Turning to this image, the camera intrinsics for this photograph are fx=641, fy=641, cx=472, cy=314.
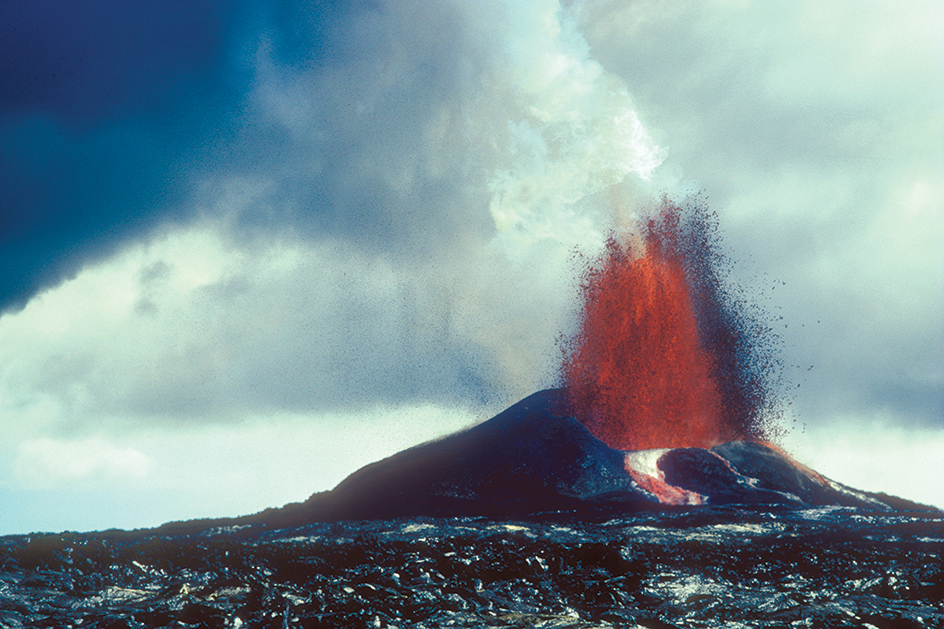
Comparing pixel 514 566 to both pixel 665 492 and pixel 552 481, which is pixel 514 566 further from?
pixel 665 492

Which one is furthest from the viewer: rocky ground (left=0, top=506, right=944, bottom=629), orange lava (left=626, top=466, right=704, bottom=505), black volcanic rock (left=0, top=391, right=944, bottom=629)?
orange lava (left=626, top=466, right=704, bottom=505)

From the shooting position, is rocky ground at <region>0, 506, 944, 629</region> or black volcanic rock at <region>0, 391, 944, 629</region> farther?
black volcanic rock at <region>0, 391, 944, 629</region>

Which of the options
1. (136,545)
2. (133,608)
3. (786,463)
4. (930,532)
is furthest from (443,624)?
(786,463)

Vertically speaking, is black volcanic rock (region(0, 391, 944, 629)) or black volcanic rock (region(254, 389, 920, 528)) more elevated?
black volcanic rock (region(254, 389, 920, 528))

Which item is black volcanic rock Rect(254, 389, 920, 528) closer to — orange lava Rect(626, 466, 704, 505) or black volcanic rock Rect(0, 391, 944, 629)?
orange lava Rect(626, 466, 704, 505)

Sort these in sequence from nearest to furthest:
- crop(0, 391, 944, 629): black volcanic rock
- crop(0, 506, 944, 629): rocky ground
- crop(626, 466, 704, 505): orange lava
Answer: crop(0, 506, 944, 629): rocky ground → crop(0, 391, 944, 629): black volcanic rock → crop(626, 466, 704, 505): orange lava

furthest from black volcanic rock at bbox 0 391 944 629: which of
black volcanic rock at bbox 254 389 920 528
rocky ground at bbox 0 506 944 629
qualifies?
black volcanic rock at bbox 254 389 920 528

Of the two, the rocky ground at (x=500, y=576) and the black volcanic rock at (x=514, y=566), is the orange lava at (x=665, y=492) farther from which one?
the rocky ground at (x=500, y=576)

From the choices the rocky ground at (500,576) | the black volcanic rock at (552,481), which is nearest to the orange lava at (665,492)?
the black volcanic rock at (552,481)

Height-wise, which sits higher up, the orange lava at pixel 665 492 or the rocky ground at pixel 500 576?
the orange lava at pixel 665 492

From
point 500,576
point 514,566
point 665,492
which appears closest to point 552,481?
point 665,492
